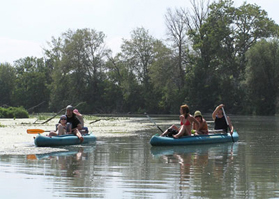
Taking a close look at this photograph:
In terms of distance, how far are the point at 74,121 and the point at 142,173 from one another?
676 cm

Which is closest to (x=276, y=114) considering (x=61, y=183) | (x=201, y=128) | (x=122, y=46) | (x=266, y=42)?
(x=266, y=42)

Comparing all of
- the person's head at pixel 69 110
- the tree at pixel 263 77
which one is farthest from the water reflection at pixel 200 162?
the tree at pixel 263 77

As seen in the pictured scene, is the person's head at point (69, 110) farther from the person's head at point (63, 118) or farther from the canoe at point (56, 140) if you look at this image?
the canoe at point (56, 140)

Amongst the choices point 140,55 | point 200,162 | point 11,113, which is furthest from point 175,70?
point 200,162

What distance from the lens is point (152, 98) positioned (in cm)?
6084

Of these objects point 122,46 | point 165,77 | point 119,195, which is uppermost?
point 122,46

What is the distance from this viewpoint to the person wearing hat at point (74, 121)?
15.4 metres

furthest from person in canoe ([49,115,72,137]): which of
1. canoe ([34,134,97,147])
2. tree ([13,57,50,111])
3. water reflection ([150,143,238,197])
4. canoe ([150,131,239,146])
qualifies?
tree ([13,57,50,111])

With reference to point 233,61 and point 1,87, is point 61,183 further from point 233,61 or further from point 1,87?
point 1,87

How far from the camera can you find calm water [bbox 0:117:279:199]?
7344 millimetres

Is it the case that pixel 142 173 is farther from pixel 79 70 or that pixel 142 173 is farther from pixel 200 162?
pixel 79 70

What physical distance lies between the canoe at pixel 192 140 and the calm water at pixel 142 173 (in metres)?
0.25

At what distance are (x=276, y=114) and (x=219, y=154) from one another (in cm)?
3665

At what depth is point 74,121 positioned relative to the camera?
1576cm
